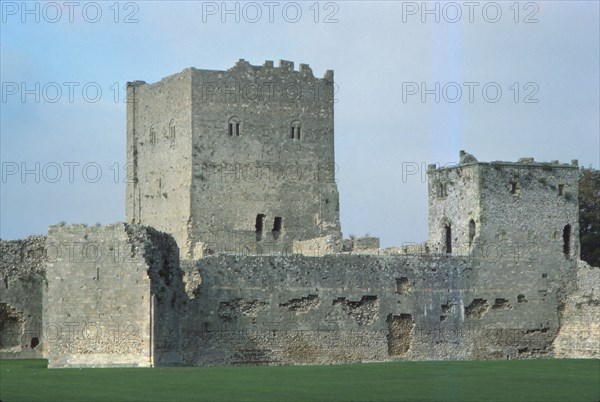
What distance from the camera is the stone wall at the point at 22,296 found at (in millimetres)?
40969

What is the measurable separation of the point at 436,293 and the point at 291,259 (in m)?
4.72

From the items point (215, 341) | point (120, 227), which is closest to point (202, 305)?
point (215, 341)

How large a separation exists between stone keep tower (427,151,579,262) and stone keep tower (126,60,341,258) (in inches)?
326

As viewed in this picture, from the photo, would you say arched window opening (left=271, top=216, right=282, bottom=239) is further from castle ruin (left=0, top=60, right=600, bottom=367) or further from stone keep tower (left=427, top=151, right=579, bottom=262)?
stone keep tower (left=427, top=151, right=579, bottom=262)

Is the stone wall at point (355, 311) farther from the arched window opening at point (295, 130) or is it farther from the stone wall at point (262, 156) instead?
the arched window opening at point (295, 130)

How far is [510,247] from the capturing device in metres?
45.4

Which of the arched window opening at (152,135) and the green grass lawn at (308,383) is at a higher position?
the arched window opening at (152,135)

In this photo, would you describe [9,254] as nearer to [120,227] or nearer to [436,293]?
[120,227]

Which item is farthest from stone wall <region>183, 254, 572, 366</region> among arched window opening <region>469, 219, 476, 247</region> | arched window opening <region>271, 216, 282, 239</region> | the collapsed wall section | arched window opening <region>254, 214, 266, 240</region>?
arched window opening <region>254, 214, 266, 240</region>

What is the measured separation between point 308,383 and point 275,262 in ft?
37.4

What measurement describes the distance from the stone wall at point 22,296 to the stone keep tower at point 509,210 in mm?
12039

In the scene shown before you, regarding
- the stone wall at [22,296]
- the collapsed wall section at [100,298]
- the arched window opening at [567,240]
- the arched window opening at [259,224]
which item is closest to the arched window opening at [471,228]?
the arched window opening at [567,240]

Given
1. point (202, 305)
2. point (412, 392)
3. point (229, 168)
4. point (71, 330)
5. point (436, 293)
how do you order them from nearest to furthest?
point (412, 392), point (71, 330), point (202, 305), point (436, 293), point (229, 168)

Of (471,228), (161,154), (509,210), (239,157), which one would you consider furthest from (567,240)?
(161,154)
